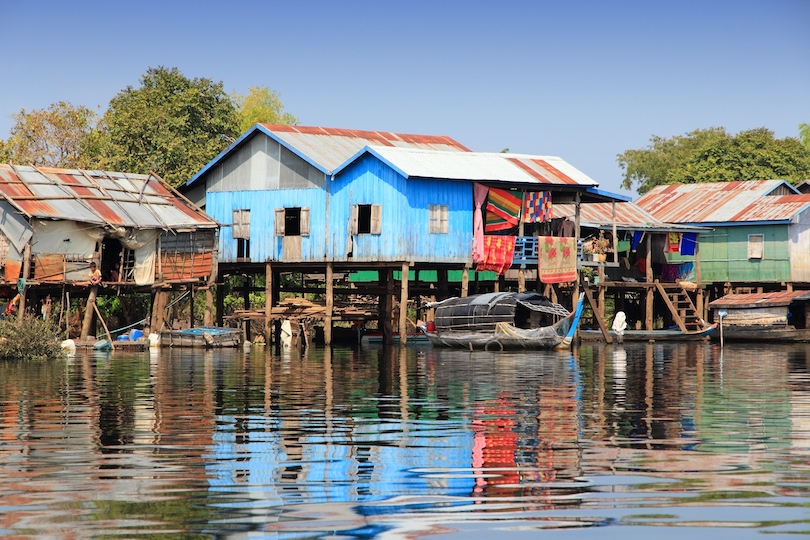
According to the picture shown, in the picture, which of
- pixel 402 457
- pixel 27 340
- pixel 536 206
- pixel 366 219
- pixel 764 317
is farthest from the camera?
pixel 764 317

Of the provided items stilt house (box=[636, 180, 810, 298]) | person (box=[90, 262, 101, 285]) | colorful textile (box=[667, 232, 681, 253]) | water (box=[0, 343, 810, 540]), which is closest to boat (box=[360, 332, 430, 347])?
person (box=[90, 262, 101, 285])

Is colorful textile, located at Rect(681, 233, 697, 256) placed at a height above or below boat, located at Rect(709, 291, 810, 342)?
above

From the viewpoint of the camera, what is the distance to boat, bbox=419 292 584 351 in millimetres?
33188

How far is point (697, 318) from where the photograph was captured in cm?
4503

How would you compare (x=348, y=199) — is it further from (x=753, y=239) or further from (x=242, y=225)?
(x=753, y=239)

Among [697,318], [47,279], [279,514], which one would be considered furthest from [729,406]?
[697,318]

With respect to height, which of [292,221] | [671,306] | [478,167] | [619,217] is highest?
[478,167]

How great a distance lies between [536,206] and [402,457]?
88.7ft

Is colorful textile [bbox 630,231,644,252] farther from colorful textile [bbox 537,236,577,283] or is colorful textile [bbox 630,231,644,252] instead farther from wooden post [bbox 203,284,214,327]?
wooden post [bbox 203,284,214,327]

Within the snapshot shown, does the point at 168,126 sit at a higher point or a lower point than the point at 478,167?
higher

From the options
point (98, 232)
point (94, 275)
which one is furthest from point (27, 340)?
point (98, 232)

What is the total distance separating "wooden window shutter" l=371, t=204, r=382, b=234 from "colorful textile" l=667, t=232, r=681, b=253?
581 inches

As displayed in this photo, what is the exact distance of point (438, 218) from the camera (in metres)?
36.0

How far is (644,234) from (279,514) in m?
38.8
